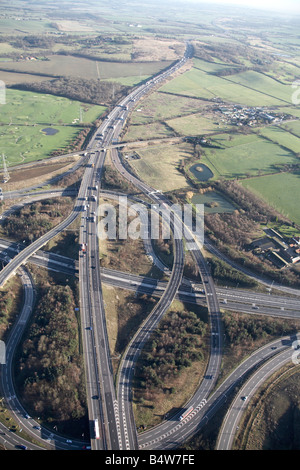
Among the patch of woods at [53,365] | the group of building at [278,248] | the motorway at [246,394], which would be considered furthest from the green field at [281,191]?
the patch of woods at [53,365]

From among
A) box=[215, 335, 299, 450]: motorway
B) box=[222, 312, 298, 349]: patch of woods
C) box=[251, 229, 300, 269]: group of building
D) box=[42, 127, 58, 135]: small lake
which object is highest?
box=[42, 127, 58, 135]: small lake

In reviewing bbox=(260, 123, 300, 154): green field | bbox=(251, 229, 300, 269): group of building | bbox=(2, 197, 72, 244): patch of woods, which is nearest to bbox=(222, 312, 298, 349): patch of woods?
bbox=(251, 229, 300, 269): group of building

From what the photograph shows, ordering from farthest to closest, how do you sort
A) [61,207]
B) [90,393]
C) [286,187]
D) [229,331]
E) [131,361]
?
[286,187]
[61,207]
[229,331]
[131,361]
[90,393]

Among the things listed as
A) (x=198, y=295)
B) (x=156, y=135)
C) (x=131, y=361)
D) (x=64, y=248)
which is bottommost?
(x=131, y=361)

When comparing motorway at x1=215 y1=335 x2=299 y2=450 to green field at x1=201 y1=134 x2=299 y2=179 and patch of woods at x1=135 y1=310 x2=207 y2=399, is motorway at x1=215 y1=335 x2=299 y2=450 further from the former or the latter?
green field at x1=201 y1=134 x2=299 y2=179

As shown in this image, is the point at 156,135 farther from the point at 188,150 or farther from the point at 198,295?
the point at 198,295

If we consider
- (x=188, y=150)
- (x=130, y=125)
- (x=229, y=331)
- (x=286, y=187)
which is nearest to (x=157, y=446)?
(x=229, y=331)

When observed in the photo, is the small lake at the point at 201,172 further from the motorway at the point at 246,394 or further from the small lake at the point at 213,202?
the motorway at the point at 246,394
